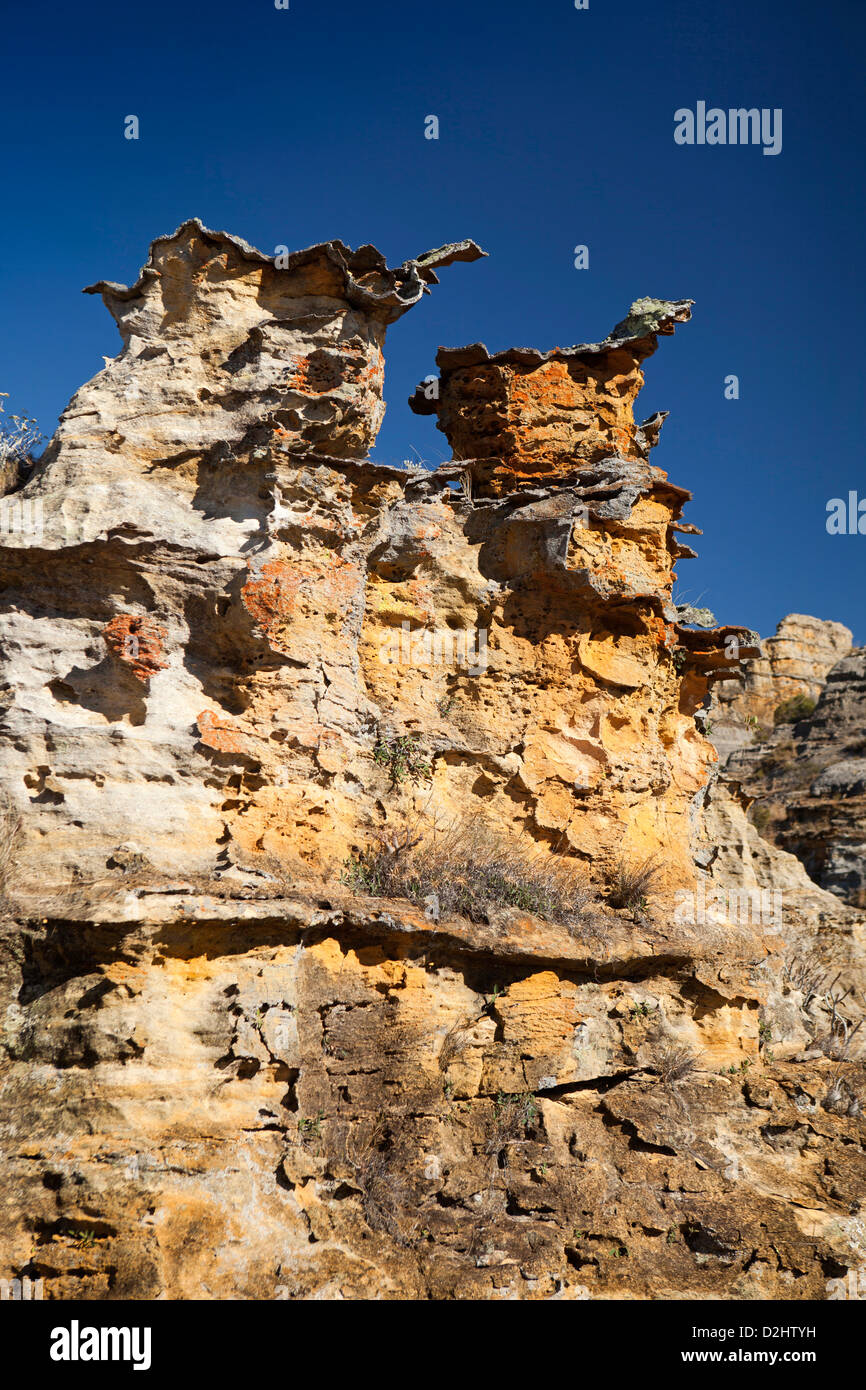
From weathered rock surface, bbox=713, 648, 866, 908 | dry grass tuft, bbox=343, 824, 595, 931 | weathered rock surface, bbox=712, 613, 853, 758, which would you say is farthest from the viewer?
weathered rock surface, bbox=712, 613, 853, 758

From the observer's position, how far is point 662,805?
8.62 m

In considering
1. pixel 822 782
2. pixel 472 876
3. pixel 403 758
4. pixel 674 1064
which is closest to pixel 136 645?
pixel 403 758

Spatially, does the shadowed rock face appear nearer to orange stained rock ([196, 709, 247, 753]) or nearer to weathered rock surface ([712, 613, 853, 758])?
orange stained rock ([196, 709, 247, 753])

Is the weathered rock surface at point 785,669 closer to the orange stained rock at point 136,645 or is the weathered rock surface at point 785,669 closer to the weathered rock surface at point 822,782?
the weathered rock surface at point 822,782

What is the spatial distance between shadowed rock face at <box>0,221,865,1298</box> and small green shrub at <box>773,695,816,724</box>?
21214mm

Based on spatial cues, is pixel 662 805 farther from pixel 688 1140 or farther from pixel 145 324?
pixel 145 324

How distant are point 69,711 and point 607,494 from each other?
478cm

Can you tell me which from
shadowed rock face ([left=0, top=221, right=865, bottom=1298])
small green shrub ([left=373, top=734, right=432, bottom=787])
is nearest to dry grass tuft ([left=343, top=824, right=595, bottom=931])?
shadowed rock face ([left=0, top=221, right=865, bottom=1298])

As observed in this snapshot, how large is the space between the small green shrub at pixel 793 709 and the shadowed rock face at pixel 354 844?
21214mm

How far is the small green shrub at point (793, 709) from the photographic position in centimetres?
2918

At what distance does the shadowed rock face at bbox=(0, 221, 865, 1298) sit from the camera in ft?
17.4

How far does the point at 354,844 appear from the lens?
7.10 meters

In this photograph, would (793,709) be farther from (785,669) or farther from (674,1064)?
(674,1064)

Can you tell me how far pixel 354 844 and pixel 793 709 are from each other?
2578cm
